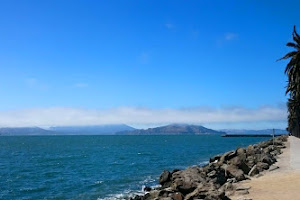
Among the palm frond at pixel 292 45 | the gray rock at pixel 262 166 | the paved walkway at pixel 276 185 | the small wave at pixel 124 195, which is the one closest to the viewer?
the paved walkway at pixel 276 185

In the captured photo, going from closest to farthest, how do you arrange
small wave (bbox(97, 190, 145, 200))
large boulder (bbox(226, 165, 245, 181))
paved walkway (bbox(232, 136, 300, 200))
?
paved walkway (bbox(232, 136, 300, 200)) < large boulder (bbox(226, 165, 245, 181)) < small wave (bbox(97, 190, 145, 200))

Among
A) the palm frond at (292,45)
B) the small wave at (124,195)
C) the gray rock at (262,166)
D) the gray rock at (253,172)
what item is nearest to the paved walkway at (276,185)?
the gray rock at (253,172)

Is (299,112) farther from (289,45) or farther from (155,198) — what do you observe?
(155,198)

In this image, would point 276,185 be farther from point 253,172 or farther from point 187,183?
point 187,183

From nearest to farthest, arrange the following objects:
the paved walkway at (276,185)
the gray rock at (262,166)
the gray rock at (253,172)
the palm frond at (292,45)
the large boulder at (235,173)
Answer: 1. the paved walkway at (276,185)
2. the large boulder at (235,173)
3. the gray rock at (253,172)
4. the gray rock at (262,166)
5. the palm frond at (292,45)

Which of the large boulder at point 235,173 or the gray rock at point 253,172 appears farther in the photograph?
the gray rock at point 253,172

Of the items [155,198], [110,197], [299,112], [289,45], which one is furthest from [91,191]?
[299,112]

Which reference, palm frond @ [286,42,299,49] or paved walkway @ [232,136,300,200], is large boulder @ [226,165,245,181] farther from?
palm frond @ [286,42,299,49]

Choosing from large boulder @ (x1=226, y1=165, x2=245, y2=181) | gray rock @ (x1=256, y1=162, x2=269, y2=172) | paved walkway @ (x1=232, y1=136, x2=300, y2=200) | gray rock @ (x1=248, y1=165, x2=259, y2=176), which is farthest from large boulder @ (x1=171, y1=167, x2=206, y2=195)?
gray rock @ (x1=256, y1=162, x2=269, y2=172)

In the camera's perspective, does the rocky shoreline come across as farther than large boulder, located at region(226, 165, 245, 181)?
No

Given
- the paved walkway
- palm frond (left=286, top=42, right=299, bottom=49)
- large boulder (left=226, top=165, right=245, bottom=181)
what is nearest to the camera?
the paved walkway

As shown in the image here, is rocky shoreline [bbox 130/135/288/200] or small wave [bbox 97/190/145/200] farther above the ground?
rocky shoreline [bbox 130/135/288/200]

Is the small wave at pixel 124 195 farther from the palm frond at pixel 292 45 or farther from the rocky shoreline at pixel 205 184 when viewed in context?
the palm frond at pixel 292 45

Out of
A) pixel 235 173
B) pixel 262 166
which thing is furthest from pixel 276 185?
pixel 262 166
